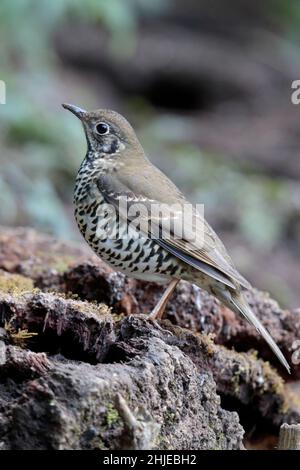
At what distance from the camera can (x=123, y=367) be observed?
Result: 341 cm

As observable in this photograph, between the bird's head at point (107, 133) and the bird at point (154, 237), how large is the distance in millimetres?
264

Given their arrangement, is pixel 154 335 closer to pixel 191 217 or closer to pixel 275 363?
pixel 191 217

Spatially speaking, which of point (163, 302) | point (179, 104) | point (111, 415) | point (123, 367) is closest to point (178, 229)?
point (163, 302)

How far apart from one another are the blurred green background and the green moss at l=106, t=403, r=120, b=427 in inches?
206

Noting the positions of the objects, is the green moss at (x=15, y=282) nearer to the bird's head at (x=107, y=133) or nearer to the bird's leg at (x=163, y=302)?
the bird's leg at (x=163, y=302)

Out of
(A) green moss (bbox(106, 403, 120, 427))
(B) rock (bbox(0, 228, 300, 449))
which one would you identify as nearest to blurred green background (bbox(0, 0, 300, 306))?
(B) rock (bbox(0, 228, 300, 449))

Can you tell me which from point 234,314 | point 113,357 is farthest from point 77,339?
point 234,314

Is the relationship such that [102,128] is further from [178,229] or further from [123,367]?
[123,367]

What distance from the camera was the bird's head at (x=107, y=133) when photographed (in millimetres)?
5250

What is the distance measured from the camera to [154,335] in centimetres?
381

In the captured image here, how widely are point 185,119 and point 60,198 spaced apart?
4536 millimetres

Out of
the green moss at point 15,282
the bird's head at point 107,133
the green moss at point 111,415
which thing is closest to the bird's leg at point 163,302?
the green moss at point 15,282

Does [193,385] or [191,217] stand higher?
[191,217]
